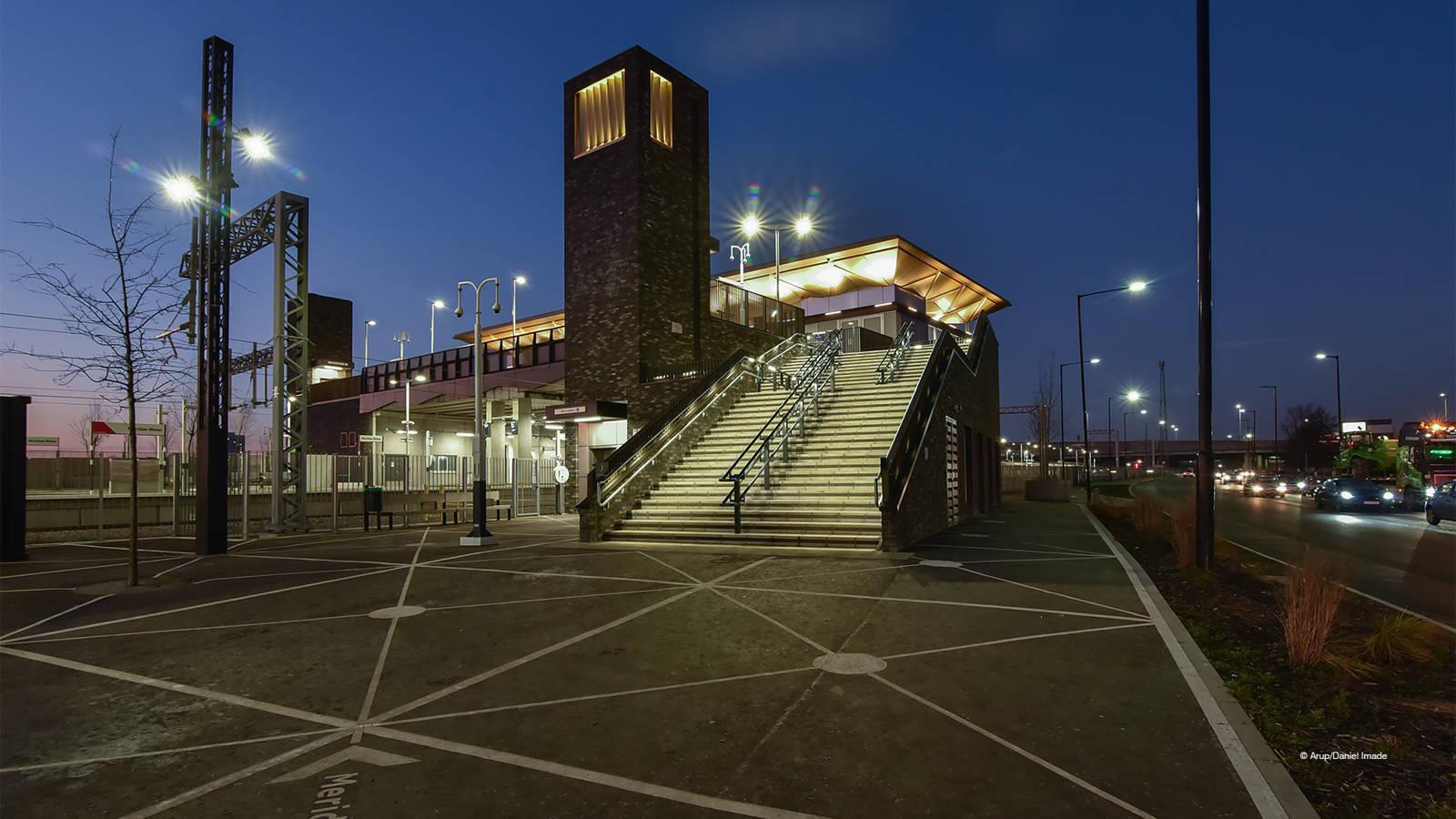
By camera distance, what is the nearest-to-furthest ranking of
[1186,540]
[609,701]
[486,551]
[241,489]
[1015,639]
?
[609,701] → [1015,639] → [1186,540] → [486,551] → [241,489]

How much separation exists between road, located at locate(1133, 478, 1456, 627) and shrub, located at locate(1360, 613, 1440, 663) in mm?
1939

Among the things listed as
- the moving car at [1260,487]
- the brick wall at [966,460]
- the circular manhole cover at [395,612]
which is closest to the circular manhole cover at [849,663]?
the circular manhole cover at [395,612]

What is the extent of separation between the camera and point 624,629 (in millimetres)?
6895

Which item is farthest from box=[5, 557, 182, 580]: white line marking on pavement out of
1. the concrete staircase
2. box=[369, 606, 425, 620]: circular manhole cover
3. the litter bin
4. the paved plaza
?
the concrete staircase

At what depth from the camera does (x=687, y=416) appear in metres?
18.5

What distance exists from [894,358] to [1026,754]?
732 inches

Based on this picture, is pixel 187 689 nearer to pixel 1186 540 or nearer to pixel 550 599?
pixel 550 599

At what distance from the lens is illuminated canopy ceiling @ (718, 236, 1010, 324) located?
4800cm

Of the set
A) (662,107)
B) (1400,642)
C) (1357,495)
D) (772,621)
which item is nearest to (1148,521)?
(1400,642)

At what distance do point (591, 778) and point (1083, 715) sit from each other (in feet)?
10.2

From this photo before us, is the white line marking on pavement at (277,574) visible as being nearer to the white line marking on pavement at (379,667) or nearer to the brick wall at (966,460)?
the white line marking on pavement at (379,667)

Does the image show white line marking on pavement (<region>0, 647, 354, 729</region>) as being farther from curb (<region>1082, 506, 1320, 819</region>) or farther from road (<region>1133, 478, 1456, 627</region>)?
road (<region>1133, 478, 1456, 627</region>)

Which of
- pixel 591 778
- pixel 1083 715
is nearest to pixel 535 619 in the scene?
pixel 591 778

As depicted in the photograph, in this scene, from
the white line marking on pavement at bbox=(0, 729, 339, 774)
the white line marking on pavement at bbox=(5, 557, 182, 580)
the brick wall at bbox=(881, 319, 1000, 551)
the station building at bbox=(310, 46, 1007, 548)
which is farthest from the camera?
the station building at bbox=(310, 46, 1007, 548)
